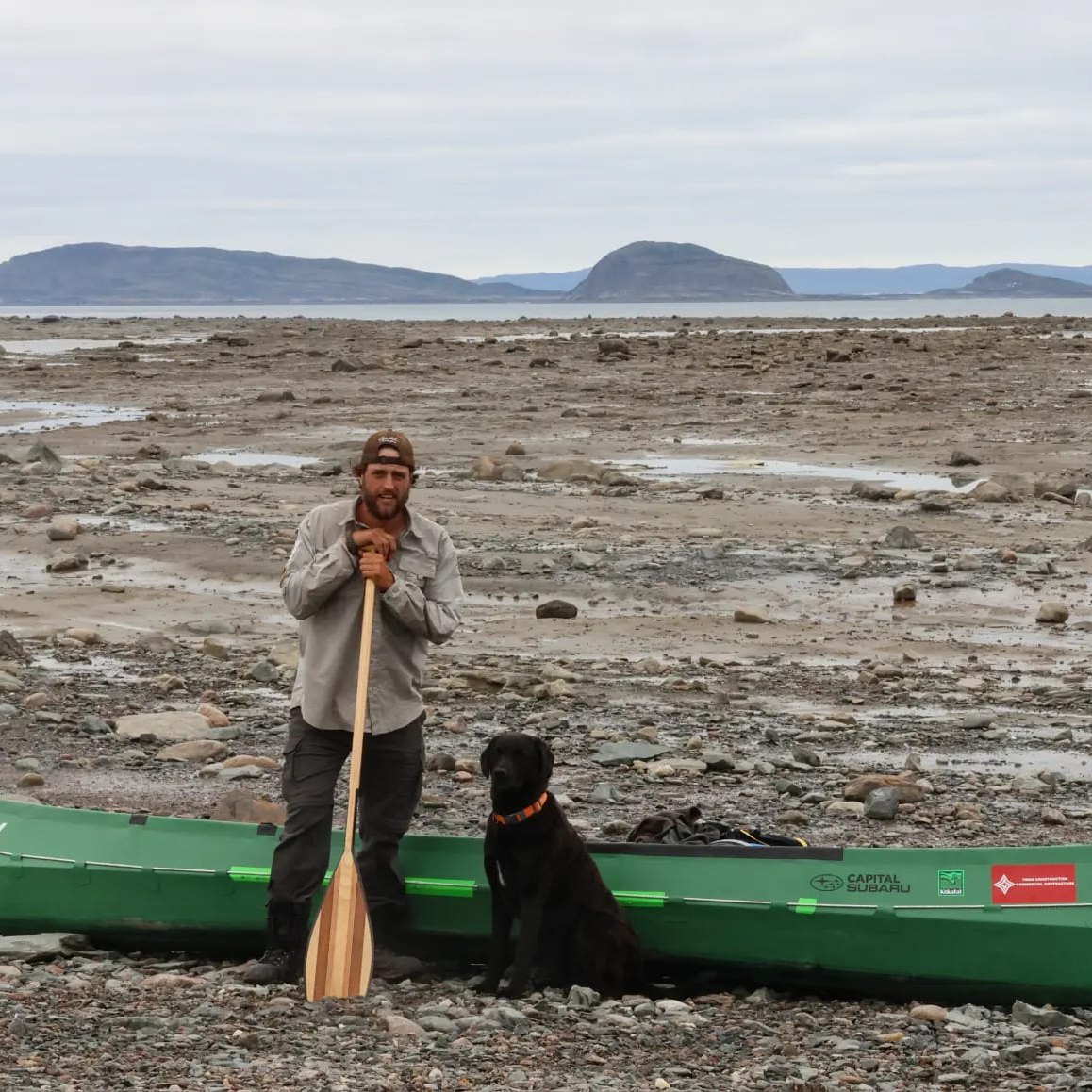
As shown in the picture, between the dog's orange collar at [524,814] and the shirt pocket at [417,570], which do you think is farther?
the shirt pocket at [417,570]

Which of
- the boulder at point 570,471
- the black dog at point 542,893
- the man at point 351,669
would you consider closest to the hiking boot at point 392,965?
the man at point 351,669

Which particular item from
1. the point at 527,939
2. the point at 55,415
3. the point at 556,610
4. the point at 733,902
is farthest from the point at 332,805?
the point at 55,415

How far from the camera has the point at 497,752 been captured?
6445mm

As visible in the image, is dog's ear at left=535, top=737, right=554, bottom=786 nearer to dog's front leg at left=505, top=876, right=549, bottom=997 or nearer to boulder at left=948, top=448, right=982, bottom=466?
dog's front leg at left=505, top=876, right=549, bottom=997

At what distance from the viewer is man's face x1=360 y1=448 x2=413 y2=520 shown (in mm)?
6438

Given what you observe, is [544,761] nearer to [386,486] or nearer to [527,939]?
[527,939]

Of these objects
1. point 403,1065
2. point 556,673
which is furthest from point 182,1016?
point 556,673

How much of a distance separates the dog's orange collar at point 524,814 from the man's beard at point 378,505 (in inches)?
40.8

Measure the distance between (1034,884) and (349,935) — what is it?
221 centimetres

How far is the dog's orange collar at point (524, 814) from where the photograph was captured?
6.39 m

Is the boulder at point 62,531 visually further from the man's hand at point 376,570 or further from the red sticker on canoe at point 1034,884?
the red sticker on canoe at point 1034,884

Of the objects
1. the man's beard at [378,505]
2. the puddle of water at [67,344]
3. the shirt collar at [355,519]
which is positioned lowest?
the shirt collar at [355,519]

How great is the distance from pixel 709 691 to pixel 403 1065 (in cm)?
563

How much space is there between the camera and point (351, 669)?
21.5 feet
